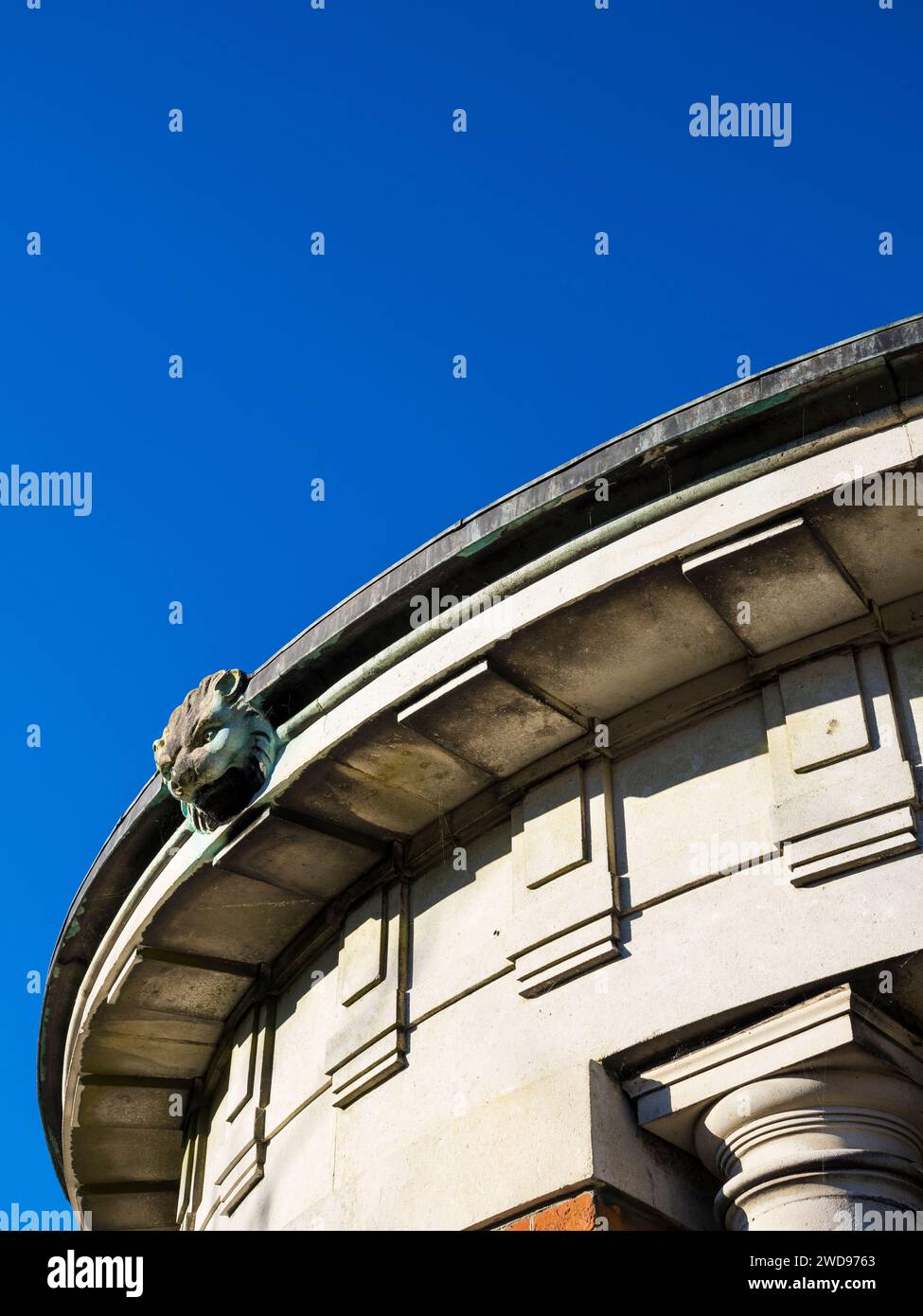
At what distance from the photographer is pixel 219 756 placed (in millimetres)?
9523

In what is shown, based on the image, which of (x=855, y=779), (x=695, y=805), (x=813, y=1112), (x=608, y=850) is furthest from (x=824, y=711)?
(x=813, y=1112)

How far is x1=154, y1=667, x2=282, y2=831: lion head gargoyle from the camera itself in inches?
373

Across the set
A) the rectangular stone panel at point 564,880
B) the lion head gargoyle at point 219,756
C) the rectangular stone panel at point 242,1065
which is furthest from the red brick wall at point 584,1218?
the rectangular stone panel at point 242,1065

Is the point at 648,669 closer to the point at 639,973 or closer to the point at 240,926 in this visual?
the point at 639,973

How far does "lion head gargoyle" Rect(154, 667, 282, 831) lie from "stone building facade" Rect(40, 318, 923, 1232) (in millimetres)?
20

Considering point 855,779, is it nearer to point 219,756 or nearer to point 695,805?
point 695,805

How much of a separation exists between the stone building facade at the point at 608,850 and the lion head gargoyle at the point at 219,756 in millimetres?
20

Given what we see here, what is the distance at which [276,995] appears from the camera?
34.0 feet

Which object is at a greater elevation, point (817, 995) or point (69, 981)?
point (69, 981)

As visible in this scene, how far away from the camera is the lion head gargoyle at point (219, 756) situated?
9.48 metres

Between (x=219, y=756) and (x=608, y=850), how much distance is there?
8.25 ft
